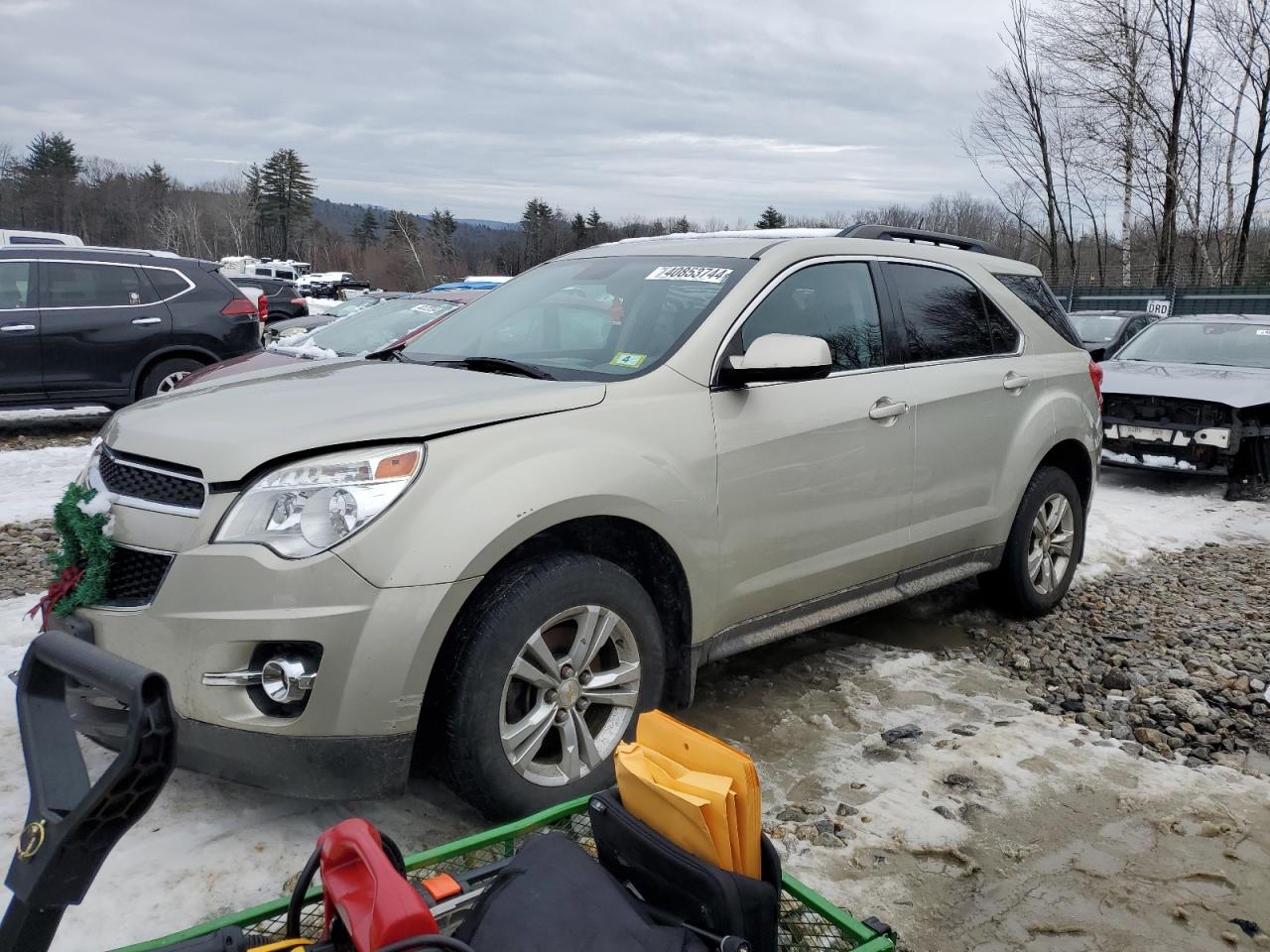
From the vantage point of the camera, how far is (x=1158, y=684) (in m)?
4.55

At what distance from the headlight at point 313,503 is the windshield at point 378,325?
251 inches

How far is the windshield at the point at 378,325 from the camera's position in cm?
905

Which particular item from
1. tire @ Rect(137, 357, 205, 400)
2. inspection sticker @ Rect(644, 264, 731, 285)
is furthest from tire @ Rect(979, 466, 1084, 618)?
tire @ Rect(137, 357, 205, 400)

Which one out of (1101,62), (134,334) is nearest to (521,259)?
(1101,62)

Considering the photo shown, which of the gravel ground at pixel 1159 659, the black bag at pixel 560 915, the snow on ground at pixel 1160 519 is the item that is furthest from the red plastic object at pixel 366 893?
the snow on ground at pixel 1160 519

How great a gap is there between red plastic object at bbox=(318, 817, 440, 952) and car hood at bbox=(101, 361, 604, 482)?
3.83 ft

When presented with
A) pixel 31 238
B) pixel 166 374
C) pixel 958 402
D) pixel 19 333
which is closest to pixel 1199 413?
pixel 958 402

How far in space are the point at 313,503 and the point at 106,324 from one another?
878 cm

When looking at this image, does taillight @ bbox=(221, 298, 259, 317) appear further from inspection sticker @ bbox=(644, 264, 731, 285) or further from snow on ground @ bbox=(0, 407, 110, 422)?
inspection sticker @ bbox=(644, 264, 731, 285)

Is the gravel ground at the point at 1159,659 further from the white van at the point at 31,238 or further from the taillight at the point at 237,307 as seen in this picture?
the white van at the point at 31,238

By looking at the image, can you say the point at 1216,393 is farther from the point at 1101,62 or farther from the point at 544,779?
the point at 1101,62

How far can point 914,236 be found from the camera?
4781 millimetres

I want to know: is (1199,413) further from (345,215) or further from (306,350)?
(345,215)

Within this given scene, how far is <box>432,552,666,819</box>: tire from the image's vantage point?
2795 millimetres
